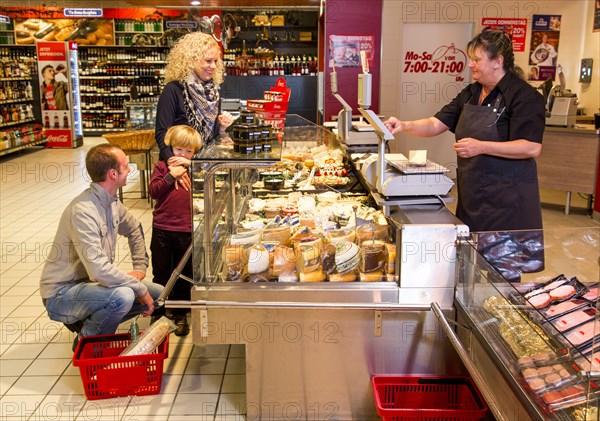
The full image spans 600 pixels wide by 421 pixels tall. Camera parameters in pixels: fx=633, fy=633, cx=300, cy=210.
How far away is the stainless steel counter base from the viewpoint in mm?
2947

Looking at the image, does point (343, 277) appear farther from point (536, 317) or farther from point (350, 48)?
point (350, 48)

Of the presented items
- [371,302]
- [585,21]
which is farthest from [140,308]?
[585,21]

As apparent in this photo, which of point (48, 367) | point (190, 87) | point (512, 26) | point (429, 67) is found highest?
point (512, 26)

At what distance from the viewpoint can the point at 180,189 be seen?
13.1 feet

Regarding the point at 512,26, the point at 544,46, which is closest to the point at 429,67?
the point at 512,26

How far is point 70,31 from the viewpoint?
15.6 meters

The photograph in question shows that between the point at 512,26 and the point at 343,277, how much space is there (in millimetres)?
7638

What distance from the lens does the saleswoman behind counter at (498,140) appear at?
3.32 meters

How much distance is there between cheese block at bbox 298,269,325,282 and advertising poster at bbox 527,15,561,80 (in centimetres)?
803

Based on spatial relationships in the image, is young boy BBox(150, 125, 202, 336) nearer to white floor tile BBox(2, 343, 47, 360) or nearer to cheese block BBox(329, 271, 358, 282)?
white floor tile BBox(2, 343, 47, 360)

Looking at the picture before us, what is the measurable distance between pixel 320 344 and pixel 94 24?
14.5 metres

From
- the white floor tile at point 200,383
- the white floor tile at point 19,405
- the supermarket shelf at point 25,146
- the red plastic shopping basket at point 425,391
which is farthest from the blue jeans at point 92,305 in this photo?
the supermarket shelf at point 25,146

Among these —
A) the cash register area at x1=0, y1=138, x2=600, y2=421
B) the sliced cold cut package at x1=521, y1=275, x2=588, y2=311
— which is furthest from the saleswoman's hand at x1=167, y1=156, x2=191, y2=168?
the sliced cold cut package at x1=521, y1=275, x2=588, y2=311

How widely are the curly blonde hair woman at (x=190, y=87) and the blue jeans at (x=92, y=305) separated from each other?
1.13m
